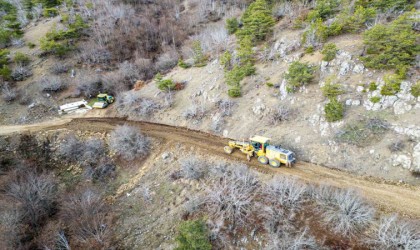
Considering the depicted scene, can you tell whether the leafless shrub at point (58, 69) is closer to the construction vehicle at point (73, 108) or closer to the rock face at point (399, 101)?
the construction vehicle at point (73, 108)

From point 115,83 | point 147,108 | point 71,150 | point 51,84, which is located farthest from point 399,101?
point 51,84

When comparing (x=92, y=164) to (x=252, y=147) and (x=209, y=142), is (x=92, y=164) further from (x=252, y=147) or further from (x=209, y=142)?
(x=252, y=147)

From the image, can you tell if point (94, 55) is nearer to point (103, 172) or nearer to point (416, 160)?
point (103, 172)

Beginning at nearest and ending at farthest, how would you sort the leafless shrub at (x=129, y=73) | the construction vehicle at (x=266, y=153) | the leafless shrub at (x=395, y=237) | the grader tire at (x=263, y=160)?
the leafless shrub at (x=395, y=237) < the construction vehicle at (x=266, y=153) < the grader tire at (x=263, y=160) < the leafless shrub at (x=129, y=73)

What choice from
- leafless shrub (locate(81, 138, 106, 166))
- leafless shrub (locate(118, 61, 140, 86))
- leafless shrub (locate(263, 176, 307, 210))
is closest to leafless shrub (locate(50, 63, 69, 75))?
leafless shrub (locate(118, 61, 140, 86))

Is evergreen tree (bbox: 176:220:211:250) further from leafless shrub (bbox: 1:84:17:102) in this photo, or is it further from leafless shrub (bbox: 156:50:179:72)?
leafless shrub (bbox: 1:84:17:102)

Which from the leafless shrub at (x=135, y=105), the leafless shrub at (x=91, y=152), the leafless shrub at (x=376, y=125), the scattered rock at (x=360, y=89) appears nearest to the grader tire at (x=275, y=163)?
the leafless shrub at (x=376, y=125)
